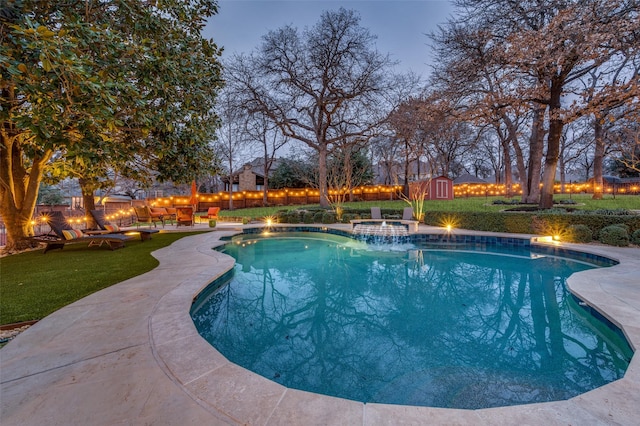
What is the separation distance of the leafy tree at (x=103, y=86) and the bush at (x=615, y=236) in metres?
10.9

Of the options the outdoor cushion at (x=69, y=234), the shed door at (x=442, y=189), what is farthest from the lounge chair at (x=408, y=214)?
the shed door at (x=442, y=189)

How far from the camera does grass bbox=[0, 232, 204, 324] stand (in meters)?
3.77

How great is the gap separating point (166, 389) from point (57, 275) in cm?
492

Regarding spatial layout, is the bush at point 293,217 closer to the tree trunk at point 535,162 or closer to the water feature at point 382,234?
the water feature at point 382,234

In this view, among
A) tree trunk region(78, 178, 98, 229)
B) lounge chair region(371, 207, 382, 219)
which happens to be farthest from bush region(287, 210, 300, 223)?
tree trunk region(78, 178, 98, 229)

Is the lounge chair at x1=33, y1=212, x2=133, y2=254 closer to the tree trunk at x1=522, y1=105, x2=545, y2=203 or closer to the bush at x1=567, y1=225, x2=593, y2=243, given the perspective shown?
the bush at x1=567, y1=225, x2=593, y2=243

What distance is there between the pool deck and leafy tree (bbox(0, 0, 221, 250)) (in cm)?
242

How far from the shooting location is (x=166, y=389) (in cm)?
204

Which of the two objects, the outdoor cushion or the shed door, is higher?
the shed door

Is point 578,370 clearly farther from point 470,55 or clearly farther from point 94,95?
point 470,55

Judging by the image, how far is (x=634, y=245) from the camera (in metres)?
7.82

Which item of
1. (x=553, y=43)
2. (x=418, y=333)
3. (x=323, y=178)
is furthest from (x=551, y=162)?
(x=418, y=333)

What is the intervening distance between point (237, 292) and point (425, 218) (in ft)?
36.1

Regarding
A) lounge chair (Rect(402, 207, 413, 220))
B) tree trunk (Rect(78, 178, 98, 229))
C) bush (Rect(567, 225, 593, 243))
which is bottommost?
bush (Rect(567, 225, 593, 243))
